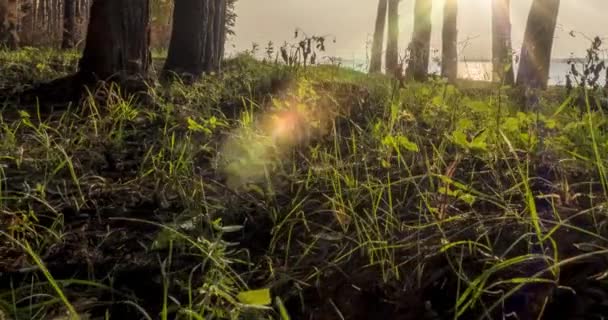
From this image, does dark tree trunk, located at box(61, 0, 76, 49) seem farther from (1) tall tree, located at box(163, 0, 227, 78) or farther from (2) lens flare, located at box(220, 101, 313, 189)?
(2) lens flare, located at box(220, 101, 313, 189)

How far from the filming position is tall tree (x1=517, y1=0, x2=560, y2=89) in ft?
29.1

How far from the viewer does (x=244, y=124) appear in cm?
296

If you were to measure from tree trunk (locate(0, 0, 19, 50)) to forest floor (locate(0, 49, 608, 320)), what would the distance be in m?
6.28

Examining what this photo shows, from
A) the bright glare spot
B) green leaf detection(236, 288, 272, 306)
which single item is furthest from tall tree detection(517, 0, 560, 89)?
green leaf detection(236, 288, 272, 306)

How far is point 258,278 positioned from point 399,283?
1.38ft

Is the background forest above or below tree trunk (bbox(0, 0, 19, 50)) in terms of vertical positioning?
below

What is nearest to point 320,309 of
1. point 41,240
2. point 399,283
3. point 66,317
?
point 399,283

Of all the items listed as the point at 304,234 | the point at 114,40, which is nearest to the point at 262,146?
the point at 304,234

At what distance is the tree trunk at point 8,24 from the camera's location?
823cm

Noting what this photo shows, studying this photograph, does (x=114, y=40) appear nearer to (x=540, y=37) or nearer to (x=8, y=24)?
(x=8, y=24)

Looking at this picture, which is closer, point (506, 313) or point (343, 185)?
point (506, 313)

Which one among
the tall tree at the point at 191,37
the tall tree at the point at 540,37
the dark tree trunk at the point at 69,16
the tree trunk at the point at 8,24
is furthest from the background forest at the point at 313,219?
the dark tree trunk at the point at 69,16

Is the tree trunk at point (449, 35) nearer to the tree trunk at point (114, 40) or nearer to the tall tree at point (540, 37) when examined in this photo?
the tall tree at point (540, 37)

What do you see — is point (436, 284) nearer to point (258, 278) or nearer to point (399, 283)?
point (399, 283)
